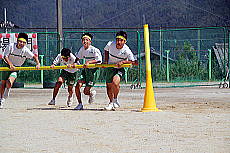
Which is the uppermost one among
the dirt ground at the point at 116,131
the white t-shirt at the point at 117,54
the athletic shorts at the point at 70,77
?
the white t-shirt at the point at 117,54

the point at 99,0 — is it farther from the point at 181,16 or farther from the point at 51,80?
the point at 51,80

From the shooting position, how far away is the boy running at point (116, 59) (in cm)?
1091

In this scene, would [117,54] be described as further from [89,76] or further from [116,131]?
[116,131]

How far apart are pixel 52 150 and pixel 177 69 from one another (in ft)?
67.0

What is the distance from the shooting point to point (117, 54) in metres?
11.0

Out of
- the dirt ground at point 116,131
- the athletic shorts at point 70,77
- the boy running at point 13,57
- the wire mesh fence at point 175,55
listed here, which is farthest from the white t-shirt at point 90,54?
the wire mesh fence at point 175,55

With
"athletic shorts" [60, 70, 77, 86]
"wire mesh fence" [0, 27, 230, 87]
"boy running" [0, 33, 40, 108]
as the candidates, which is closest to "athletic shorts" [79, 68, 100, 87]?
"athletic shorts" [60, 70, 77, 86]

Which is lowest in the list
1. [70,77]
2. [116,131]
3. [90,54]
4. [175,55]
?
[116,131]

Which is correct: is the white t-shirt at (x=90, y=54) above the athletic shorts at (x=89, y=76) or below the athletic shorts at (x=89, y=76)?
above

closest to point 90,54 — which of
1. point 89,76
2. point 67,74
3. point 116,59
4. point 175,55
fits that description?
point 89,76

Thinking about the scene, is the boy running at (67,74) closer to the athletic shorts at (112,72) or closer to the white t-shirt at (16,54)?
the white t-shirt at (16,54)

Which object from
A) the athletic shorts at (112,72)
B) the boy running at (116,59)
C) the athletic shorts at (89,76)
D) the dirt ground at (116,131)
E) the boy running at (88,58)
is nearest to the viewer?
the dirt ground at (116,131)

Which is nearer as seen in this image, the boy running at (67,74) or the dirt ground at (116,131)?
the dirt ground at (116,131)

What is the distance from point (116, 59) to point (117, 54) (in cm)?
12
